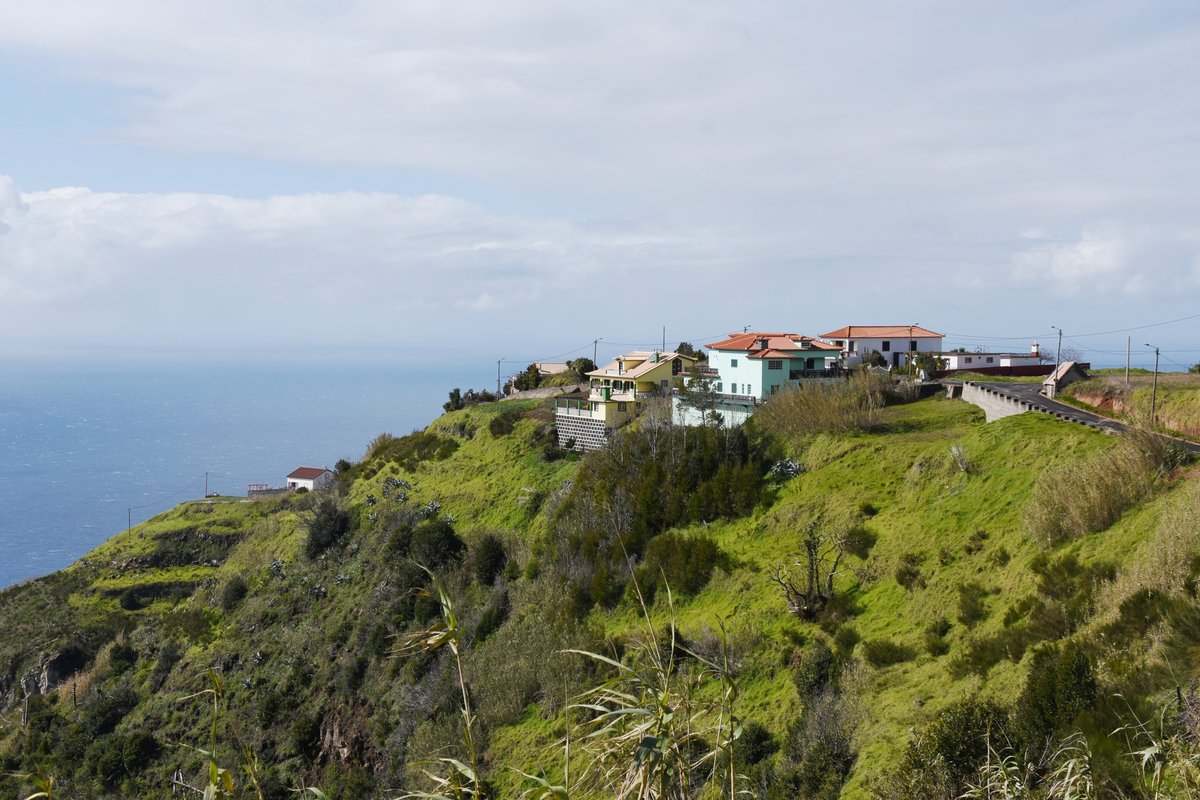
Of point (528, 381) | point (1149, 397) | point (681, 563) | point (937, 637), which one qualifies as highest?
point (1149, 397)

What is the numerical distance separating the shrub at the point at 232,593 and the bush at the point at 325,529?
3.88m

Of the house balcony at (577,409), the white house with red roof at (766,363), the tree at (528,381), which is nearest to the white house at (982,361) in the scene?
the white house with red roof at (766,363)

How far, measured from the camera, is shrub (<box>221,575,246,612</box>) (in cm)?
4441

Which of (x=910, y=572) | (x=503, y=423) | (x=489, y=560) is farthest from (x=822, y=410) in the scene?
(x=503, y=423)

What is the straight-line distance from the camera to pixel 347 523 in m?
45.8

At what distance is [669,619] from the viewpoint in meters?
27.3

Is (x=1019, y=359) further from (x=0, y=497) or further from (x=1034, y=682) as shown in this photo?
(x=0, y=497)

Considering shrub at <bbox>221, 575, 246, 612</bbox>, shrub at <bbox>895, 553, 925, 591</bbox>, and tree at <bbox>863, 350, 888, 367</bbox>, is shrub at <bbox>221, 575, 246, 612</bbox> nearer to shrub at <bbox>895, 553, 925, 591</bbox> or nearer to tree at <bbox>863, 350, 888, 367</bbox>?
shrub at <bbox>895, 553, 925, 591</bbox>

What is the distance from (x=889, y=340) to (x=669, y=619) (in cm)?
3649

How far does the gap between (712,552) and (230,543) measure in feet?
144

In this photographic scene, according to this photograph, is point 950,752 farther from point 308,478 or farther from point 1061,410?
point 308,478

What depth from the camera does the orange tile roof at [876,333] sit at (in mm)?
57812

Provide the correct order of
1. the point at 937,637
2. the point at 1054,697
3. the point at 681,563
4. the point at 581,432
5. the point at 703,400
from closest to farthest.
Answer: the point at 1054,697 < the point at 937,637 < the point at 681,563 < the point at 703,400 < the point at 581,432

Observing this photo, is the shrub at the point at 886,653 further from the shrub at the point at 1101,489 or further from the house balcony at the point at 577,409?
the house balcony at the point at 577,409
